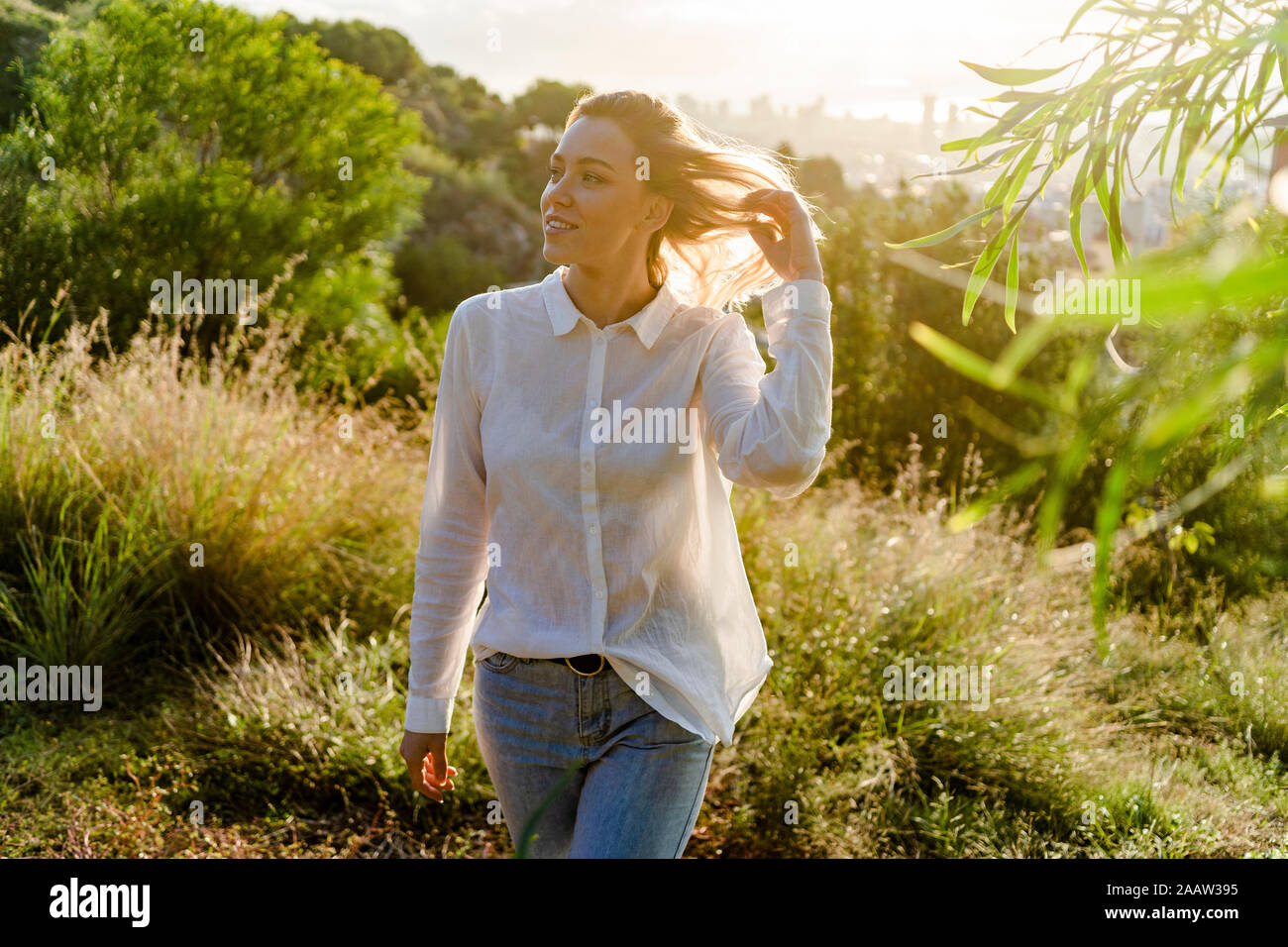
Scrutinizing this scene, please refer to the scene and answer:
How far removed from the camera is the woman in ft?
6.51

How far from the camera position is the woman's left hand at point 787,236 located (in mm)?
2045

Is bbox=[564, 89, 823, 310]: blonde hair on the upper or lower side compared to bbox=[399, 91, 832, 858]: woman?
upper

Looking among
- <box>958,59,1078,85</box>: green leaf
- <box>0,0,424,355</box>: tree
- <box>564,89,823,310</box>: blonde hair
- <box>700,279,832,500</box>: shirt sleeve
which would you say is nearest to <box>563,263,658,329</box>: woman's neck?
<box>564,89,823,310</box>: blonde hair

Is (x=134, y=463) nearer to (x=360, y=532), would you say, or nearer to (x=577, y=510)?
(x=360, y=532)

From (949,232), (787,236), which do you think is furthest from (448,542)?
(949,232)

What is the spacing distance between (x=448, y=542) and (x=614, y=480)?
0.41 metres

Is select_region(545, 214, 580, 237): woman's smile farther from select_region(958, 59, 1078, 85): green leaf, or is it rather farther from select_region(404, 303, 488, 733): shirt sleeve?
select_region(958, 59, 1078, 85): green leaf

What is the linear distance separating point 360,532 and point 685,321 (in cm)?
326

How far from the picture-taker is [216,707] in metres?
4.14

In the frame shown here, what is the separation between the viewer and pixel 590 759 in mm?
1995

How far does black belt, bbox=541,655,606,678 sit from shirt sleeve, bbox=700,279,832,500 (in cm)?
43
